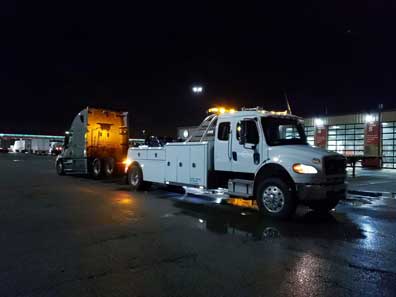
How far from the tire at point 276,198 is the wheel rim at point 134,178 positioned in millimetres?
6320

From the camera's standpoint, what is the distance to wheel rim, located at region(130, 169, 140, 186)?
13.9 metres

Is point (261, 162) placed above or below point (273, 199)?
above

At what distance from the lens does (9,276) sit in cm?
452

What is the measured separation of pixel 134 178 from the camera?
14.1 meters

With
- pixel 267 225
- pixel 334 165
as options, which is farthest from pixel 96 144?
pixel 334 165

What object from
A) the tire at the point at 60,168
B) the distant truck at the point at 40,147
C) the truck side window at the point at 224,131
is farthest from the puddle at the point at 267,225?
the distant truck at the point at 40,147

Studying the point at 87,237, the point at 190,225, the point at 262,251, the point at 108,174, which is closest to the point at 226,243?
the point at 262,251

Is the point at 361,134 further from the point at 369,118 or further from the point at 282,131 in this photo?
the point at 282,131

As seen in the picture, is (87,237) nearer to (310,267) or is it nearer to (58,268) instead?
(58,268)

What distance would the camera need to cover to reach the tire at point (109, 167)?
64.3ft

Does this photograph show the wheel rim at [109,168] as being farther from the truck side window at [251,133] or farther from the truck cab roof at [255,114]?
the truck side window at [251,133]

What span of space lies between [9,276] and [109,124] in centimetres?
1680

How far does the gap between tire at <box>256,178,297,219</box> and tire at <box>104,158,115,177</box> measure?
41.4 feet

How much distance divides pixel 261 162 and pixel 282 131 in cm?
121
